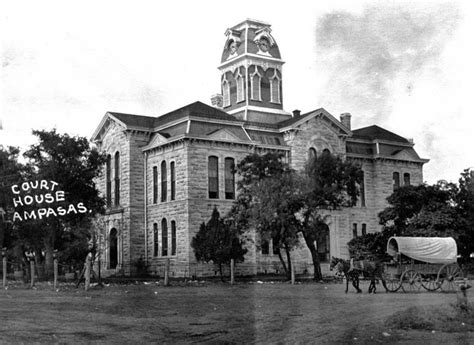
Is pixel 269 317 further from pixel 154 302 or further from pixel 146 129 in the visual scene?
pixel 146 129

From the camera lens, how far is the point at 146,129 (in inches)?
1959

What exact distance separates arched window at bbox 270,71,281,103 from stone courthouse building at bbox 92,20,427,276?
3.74m

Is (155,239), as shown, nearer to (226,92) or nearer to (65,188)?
(65,188)

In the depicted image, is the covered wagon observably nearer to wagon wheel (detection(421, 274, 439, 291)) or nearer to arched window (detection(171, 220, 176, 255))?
wagon wheel (detection(421, 274, 439, 291))

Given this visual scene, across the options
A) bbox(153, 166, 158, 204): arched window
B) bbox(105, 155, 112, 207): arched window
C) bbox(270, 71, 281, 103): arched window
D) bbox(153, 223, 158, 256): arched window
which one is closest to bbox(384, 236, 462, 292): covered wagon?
bbox(153, 223, 158, 256): arched window

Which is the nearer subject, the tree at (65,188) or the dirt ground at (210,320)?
the dirt ground at (210,320)

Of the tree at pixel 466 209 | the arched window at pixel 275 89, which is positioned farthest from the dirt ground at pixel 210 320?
the arched window at pixel 275 89

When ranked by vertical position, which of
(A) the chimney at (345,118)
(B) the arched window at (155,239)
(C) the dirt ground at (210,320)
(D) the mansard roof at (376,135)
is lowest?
(C) the dirt ground at (210,320)

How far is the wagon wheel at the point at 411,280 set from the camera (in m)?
26.6

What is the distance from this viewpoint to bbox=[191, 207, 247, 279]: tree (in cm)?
4103

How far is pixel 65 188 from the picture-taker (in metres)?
38.8

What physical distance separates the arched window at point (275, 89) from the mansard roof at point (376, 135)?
6362 mm

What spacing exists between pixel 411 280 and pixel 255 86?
110 feet

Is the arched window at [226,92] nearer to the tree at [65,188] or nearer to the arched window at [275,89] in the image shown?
the arched window at [275,89]
